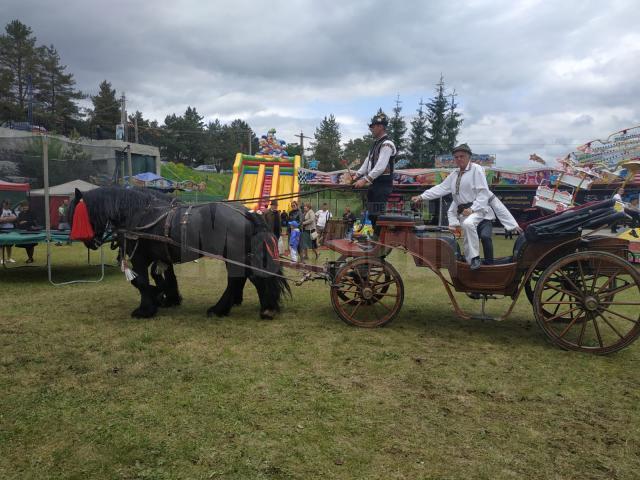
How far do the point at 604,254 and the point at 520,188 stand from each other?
63.2ft

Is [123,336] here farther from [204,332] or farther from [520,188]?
[520,188]

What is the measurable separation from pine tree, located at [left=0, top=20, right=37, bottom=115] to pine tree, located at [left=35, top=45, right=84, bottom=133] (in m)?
1.24

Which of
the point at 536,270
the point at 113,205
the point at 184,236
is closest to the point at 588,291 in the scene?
the point at 536,270

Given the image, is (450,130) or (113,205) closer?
(113,205)

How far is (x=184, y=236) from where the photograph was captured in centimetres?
497

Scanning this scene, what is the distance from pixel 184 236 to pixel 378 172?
7.73ft

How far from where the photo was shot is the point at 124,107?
31938mm

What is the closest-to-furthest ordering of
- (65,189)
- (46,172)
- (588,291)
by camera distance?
(588,291) < (46,172) < (65,189)

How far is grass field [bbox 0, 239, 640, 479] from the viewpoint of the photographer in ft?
7.66

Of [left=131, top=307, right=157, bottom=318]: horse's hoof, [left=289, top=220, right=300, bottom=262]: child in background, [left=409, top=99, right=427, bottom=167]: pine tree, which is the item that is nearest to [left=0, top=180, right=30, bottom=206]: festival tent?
[left=131, top=307, right=157, bottom=318]: horse's hoof

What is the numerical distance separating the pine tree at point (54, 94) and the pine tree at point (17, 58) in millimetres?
1238

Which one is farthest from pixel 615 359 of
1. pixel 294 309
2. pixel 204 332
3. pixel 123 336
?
pixel 123 336

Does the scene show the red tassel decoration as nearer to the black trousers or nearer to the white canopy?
the white canopy

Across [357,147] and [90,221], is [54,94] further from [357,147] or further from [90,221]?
[90,221]
